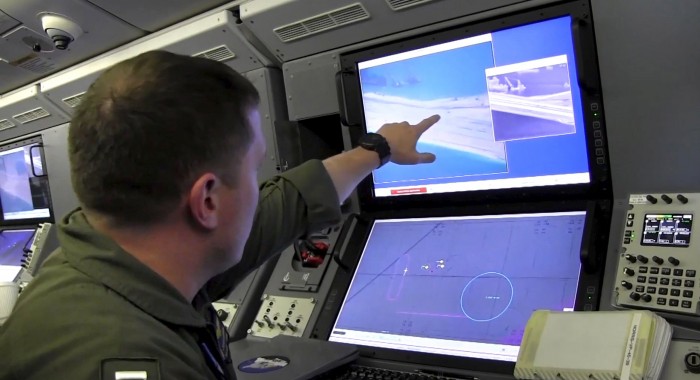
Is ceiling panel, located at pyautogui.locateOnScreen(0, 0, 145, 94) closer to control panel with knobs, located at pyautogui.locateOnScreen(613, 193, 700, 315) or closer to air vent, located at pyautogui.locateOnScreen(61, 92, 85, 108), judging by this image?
air vent, located at pyautogui.locateOnScreen(61, 92, 85, 108)

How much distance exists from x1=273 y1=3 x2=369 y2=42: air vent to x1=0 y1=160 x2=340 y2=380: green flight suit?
1.46 metres

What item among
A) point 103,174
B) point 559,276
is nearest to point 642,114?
point 559,276

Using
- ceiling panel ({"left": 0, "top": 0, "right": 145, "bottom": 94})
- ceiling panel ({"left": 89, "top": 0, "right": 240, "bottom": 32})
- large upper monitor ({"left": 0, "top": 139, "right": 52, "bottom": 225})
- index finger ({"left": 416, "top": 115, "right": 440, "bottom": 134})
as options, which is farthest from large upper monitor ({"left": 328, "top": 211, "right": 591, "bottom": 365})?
large upper monitor ({"left": 0, "top": 139, "right": 52, "bottom": 225})

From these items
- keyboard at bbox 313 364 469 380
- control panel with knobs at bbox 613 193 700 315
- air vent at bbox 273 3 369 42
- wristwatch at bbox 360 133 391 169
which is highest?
air vent at bbox 273 3 369 42

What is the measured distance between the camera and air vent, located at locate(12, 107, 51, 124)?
4352mm

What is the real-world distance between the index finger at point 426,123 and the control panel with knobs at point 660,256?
742mm

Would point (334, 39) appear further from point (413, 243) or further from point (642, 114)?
point (642, 114)

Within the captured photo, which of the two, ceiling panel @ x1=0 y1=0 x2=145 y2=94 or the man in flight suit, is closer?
the man in flight suit

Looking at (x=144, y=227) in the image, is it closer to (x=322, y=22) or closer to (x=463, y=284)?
(x=463, y=284)

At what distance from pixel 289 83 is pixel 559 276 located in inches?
60.6

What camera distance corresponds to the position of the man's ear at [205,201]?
1142 millimetres

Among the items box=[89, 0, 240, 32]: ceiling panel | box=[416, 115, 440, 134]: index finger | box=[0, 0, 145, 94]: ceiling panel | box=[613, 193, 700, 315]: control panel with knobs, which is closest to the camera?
box=[613, 193, 700, 315]: control panel with knobs

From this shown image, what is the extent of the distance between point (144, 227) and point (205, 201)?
0.13 m

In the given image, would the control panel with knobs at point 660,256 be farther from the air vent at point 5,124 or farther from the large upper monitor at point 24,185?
the air vent at point 5,124
